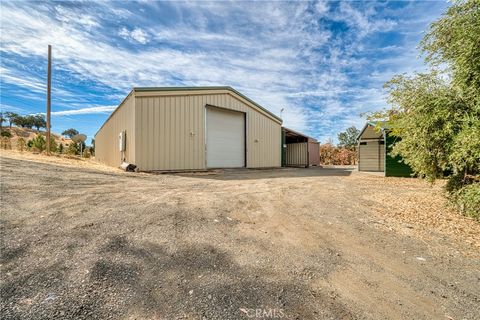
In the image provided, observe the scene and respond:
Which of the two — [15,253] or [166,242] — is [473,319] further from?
[15,253]

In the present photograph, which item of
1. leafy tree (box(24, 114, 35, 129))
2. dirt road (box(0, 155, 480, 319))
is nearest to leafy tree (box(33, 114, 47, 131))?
leafy tree (box(24, 114, 35, 129))

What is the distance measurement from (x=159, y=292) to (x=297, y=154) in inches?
812

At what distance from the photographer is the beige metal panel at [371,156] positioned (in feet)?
49.6

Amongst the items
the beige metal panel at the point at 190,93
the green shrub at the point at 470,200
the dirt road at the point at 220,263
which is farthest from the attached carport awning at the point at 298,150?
the dirt road at the point at 220,263

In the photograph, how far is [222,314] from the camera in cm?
154

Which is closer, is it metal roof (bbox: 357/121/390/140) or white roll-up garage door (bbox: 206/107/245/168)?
metal roof (bbox: 357/121/390/140)


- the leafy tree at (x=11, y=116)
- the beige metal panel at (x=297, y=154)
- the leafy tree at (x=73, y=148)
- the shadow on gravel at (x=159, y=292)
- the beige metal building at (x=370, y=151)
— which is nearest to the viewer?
the shadow on gravel at (x=159, y=292)

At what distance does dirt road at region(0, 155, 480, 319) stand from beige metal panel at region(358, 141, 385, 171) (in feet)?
41.9

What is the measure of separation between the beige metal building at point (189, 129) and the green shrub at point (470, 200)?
31.0 ft

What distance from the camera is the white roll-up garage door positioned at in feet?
39.6

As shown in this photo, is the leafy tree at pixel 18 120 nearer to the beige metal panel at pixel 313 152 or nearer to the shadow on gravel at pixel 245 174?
the shadow on gravel at pixel 245 174

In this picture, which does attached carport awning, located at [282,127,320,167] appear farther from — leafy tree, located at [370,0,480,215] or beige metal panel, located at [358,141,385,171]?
leafy tree, located at [370,0,480,215]

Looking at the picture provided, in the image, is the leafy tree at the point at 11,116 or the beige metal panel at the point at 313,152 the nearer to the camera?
the beige metal panel at the point at 313,152

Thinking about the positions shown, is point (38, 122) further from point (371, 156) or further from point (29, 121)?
point (371, 156)
